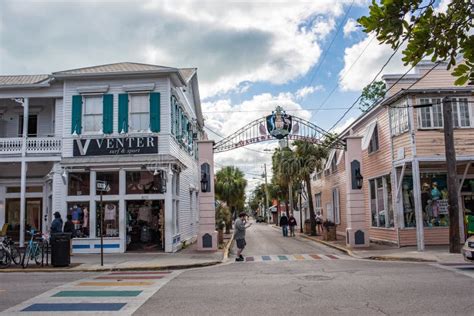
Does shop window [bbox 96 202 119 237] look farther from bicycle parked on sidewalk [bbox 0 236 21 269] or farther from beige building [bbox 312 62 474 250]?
beige building [bbox 312 62 474 250]

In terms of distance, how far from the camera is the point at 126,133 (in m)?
20.8

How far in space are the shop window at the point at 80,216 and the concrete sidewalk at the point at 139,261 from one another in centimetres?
114

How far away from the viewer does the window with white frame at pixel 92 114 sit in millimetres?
21062

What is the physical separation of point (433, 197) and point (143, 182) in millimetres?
12756

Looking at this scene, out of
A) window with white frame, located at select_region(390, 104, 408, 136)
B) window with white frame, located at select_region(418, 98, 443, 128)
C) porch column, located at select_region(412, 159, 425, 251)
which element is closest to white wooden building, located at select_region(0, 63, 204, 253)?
window with white frame, located at select_region(390, 104, 408, 136)

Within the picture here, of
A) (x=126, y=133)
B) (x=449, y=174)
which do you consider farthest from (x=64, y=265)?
(x=449, y=174)

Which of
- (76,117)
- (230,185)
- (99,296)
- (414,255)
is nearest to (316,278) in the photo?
(99,296)

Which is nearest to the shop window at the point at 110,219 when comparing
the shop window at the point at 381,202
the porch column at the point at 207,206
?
the porch column at the point at 207,206

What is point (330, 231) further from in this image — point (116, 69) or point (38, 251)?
point (38, 251)

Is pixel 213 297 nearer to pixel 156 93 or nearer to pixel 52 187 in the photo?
pixel 156 93

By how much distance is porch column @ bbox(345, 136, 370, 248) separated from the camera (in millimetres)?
21203

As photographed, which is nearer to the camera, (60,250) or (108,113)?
(60,250)

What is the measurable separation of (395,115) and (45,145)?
16151 mm

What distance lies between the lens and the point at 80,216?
68.0 feet
